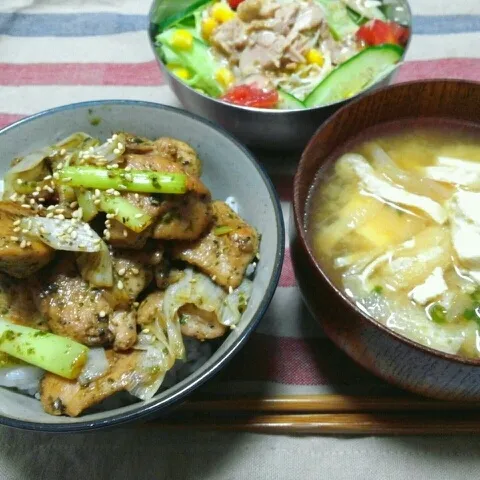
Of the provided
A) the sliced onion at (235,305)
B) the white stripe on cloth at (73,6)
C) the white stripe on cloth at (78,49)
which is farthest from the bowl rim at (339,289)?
the white stripe on cloth at (73,6)

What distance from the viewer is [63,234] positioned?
149 cm

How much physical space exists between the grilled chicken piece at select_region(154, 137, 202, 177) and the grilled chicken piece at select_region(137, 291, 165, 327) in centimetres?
43

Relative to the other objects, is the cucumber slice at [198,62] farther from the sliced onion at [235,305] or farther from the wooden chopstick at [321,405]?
the wooden chopstick at [321,405]

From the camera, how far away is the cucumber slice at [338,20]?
277 cm

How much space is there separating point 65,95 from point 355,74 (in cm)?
145

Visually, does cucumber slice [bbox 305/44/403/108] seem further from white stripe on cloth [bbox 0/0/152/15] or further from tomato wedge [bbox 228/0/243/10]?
white stripe on cloth [bbox 0/0/152/15]

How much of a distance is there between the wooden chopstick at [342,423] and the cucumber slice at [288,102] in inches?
51.8

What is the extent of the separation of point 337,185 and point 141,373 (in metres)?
0.91

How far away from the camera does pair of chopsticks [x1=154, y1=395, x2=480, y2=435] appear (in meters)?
1.64

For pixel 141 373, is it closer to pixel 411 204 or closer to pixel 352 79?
pixel 411 204

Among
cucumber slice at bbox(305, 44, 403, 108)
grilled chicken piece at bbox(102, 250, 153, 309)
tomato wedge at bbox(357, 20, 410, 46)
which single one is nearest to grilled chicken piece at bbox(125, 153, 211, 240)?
grilled chicken piece at bbox(102, 250, 153, 309)

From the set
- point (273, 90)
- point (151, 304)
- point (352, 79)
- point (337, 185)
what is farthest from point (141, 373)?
point (352, 79)

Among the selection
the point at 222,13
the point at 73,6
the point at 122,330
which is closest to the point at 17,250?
the point at 122,330

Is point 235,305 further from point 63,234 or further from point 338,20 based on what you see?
point 338,20
